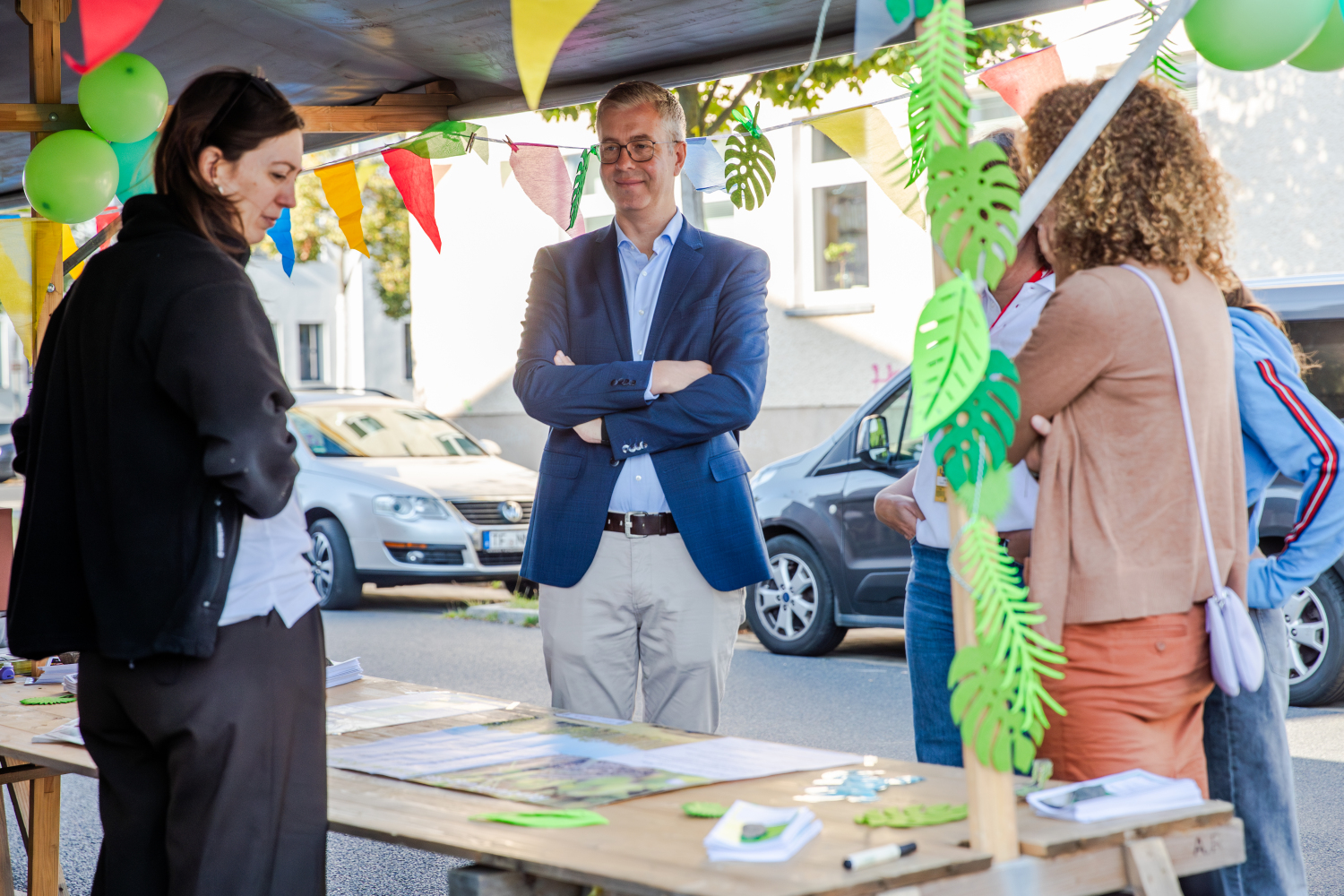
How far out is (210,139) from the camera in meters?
2.05

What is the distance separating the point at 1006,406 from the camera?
1.74m

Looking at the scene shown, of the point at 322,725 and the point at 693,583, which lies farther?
the point at 693,583

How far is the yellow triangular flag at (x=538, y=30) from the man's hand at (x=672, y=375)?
160 centimetres

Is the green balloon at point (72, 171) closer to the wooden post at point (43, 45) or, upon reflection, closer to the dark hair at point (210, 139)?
the wooden post at point (43, 45)

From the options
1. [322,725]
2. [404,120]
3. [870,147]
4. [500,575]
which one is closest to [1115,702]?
[322,725]

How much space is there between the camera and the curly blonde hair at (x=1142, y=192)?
2150 millimetres

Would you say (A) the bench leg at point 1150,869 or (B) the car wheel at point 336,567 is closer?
(A) the bench leg at point 1150,869

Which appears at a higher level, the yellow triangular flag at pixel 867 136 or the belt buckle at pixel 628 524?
the yellow triangular flag at pixel 867 136

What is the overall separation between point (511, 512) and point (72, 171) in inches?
285

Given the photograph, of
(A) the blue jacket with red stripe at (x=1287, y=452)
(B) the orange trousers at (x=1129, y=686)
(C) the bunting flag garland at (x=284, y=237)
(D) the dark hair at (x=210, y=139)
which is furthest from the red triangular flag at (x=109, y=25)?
(C) the bunting flag garland at (x=284, y=237)

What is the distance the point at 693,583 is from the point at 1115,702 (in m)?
1.32

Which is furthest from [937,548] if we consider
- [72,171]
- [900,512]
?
[72,171]

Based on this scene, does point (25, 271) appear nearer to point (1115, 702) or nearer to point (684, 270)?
point (684, 270)

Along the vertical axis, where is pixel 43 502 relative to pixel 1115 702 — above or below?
above
